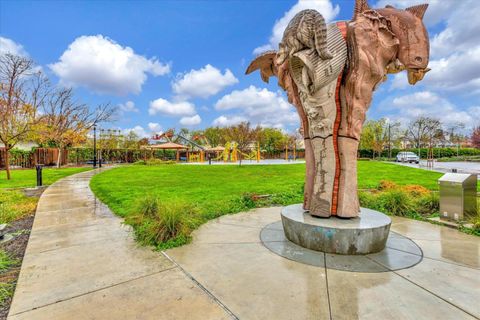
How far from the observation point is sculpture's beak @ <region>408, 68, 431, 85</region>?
4.05 meters

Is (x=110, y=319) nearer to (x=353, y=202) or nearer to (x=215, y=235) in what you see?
(x=215, y=235)

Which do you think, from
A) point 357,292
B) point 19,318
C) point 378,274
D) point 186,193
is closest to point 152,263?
point 19,318

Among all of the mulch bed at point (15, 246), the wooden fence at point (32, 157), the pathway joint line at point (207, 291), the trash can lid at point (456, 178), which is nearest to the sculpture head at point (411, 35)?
the trash can lid at point (456, 178)

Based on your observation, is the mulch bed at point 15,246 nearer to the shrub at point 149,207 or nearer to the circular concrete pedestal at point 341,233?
→ the shrub at point 149,207

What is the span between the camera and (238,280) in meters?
2.87

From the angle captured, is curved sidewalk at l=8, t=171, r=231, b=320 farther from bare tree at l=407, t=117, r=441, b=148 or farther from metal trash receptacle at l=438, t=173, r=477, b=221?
bare tree at l=407, t=117, r=441, b=148

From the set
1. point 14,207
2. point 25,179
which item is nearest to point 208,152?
point 25,179

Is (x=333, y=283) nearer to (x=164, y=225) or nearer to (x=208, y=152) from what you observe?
(x=164, y=225)

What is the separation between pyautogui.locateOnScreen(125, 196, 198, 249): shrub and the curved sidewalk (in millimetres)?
212

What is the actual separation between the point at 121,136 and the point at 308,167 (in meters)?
43.9

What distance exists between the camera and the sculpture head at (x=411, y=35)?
3.91 metres

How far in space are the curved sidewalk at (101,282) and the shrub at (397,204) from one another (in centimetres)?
542

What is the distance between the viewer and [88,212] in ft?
20.6

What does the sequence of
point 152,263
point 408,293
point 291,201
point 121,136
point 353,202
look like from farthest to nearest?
point 121,136
point 291,201
point 353,202
point 152,263
point 408,293
